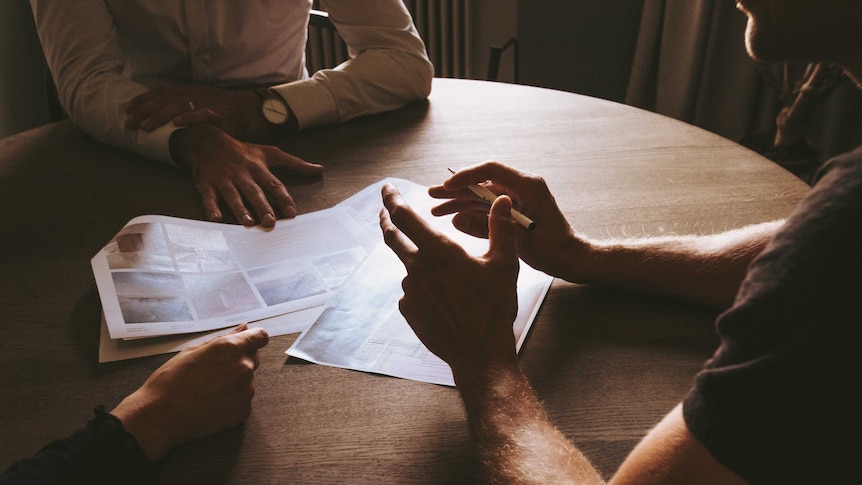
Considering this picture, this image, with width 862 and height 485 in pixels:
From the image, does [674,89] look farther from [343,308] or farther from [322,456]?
A: [322,456]

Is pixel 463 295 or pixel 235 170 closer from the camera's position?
pixel 463 295

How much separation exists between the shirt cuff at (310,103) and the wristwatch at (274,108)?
1 cm

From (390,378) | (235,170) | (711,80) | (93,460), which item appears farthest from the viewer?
(711,80)

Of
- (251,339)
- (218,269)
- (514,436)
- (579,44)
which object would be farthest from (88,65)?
(579,44)

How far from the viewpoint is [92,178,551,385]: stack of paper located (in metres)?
0.78

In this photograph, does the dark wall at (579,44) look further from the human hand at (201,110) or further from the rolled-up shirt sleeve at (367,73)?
the human hand at (201,110)

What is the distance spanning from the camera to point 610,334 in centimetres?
79

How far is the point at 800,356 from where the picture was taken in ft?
1.41

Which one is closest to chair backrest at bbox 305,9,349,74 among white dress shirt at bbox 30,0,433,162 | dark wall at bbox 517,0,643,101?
dark wall at bbox 517,0,643,101

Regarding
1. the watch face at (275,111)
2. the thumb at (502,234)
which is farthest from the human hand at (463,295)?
the watch face at (275,111)

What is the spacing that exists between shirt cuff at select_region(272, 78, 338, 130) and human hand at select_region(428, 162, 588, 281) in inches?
18.3

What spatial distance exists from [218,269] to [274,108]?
0.50 metres

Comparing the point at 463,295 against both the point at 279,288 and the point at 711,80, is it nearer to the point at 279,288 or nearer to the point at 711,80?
the point at 279,288

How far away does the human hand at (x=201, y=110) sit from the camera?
1.25m
